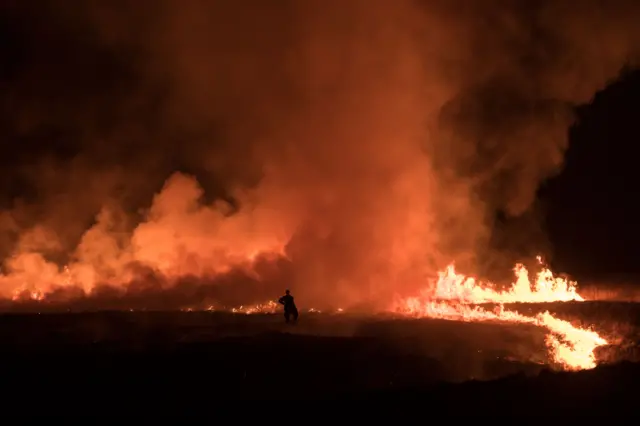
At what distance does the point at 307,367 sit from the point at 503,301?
57.6 feet

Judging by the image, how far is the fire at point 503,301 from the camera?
19.0 metres

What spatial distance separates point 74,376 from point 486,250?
35438 millimetres

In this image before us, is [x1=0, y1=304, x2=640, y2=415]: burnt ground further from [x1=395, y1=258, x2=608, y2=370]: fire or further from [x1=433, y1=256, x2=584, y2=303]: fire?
[x1=433, y1=256, x2=584, y2=303]: fire

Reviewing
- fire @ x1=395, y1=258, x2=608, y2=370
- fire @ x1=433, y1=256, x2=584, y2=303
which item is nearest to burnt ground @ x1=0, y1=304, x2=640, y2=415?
fire @ x1=395, y1=258, x2=608, y2=370

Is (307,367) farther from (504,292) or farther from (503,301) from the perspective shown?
(504,292)

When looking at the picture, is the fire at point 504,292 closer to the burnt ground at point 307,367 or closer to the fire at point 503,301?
the fire at point 503,301

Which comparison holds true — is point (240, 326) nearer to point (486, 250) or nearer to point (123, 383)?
point (123, 383)

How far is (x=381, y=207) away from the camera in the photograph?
34.9 meters

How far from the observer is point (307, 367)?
47.5 feet

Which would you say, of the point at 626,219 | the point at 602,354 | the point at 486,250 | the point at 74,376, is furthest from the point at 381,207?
the point at 626,219

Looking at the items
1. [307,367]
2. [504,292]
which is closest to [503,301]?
[504,292]

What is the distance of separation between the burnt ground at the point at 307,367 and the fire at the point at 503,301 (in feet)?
3.15

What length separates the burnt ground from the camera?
36.4ft

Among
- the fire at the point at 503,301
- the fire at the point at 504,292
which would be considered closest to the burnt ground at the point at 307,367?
the fire at the point at 503,301
